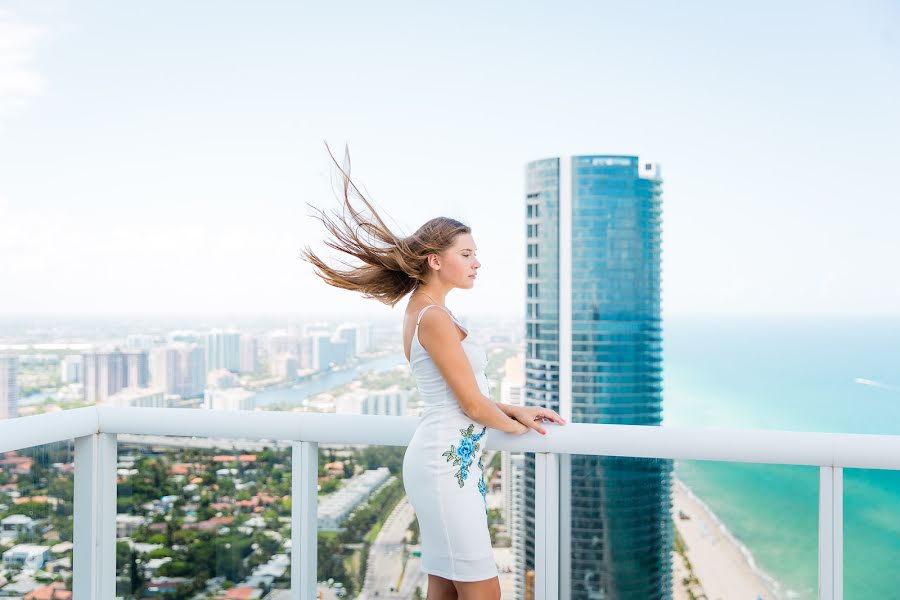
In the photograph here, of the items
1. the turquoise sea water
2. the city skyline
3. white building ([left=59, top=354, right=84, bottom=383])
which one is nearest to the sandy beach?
the turquoise sea water

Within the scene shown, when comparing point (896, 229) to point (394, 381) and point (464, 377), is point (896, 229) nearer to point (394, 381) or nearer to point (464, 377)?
point (394, 381)

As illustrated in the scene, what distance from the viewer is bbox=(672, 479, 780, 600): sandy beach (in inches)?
79.9

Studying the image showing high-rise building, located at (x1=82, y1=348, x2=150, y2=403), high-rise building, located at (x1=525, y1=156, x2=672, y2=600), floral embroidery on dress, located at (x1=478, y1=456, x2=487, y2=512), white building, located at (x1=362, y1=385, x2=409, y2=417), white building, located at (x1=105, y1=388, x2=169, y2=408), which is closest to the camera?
floral embroidery on dress, located at (x1=478, y1=456, x2=487, y2=512)

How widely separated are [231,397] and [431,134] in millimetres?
9321

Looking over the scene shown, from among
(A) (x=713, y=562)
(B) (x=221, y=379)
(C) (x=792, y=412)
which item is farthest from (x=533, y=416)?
(C) (x=792, y=412)

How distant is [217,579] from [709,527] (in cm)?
152

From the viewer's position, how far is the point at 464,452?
1.97m

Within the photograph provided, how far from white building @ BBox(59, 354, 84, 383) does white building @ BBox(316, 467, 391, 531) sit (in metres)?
15.0

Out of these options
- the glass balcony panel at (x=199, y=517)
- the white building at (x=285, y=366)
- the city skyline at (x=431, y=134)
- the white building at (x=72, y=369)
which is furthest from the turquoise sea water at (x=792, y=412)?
the white building at (x=72, y=369)

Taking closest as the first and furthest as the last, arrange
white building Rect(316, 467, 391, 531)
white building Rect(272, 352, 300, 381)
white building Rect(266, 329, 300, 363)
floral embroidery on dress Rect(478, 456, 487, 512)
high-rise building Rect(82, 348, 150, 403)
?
floral embroidery on dress Rect(478, 456, 487, 512)
white building Rect(316, 467, 391, 531)
white building Rect(272, 352, 300, 381)
high-rise building Rect(82, 348, 150, 403)
white building Rect(266, 329, 300, 363)

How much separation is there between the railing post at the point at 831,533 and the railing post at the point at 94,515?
2.07 meters

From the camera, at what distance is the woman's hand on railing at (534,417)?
205 cm

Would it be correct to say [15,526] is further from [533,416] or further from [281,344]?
[281,344]

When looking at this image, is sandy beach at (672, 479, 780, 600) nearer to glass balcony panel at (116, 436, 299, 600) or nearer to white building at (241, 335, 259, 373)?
glass balcony panel at (116, 436, 299, 600)
